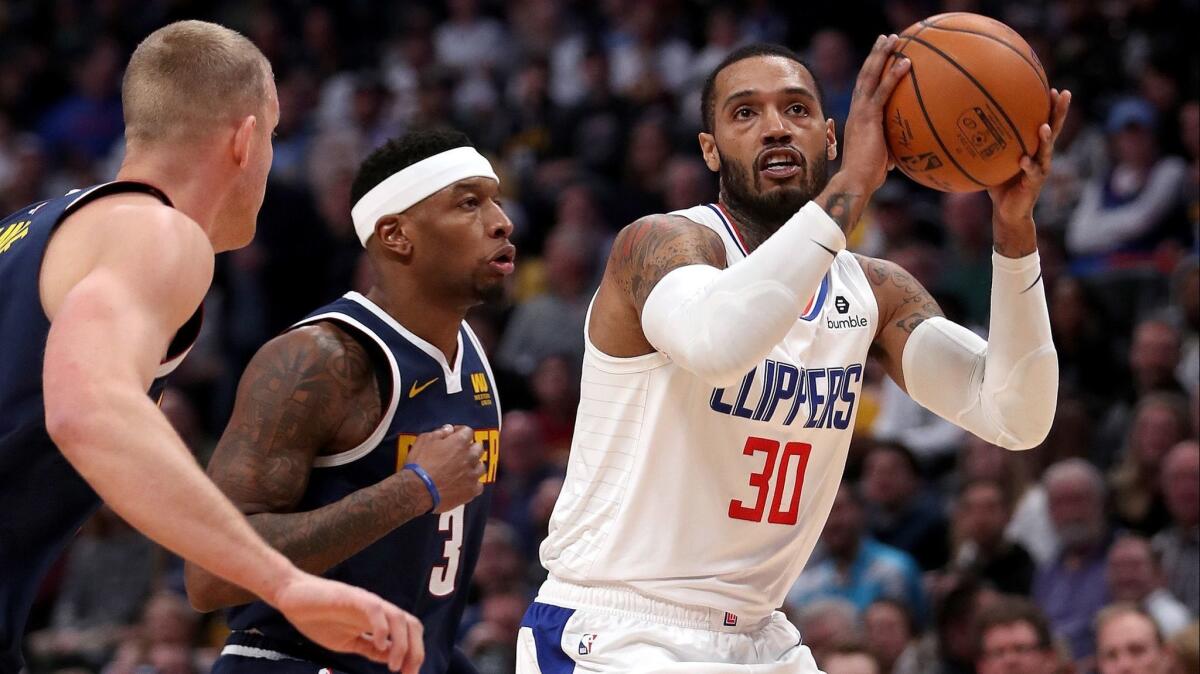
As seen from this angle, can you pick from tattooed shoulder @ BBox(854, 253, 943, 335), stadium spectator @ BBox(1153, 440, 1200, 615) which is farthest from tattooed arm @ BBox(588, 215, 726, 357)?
stadium spectator @ BBox(1153, 440, 1200, 615)

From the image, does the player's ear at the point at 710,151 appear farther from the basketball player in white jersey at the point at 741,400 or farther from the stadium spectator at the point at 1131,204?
the stadium spectator at the point at 1131,204

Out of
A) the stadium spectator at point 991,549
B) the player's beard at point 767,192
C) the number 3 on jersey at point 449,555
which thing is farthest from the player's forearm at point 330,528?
the stadium spectator at point 991,549

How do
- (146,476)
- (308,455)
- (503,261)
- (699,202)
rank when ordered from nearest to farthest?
(146,476)
(308,455)
(503,261)
(699,202)

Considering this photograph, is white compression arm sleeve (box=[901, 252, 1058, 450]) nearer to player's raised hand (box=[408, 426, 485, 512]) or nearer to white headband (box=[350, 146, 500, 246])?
player's raised hand (box=[408, 426, 485, 512])

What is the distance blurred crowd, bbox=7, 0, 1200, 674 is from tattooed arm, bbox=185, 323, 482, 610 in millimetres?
744

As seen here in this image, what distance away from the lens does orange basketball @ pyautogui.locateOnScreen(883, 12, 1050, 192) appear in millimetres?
4219

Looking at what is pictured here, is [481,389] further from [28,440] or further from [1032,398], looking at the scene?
[28,440]

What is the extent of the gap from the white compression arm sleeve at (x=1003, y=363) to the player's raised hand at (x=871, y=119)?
0.54m

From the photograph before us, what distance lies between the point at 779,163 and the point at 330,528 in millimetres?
1616

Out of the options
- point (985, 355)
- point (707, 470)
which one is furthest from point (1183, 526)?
point (707, 470)

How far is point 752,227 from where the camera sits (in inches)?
183

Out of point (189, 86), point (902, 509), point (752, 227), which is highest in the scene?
point (189, 86)

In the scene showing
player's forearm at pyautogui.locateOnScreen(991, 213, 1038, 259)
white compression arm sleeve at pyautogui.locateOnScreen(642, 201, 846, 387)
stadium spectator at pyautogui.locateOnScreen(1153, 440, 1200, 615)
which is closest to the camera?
white compression arm sleeve at pyautogui.locateOnScreen(642, 201, 846, 387)

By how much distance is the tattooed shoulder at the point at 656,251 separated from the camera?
422 cm
